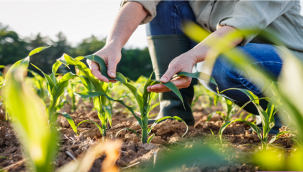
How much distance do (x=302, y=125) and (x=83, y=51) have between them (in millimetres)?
28791

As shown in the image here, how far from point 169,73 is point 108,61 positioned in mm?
328

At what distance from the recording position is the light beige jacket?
47.1 inches

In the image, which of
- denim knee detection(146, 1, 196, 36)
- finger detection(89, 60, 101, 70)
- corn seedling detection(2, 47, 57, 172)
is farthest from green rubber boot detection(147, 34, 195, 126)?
corn seedling detection(2, 47, 57, 172)

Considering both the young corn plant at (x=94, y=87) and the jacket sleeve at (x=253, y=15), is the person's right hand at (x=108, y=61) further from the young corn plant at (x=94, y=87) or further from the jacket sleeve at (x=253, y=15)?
the jacket sleeve at (x=253, y=15)

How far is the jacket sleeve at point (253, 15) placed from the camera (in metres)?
1.15

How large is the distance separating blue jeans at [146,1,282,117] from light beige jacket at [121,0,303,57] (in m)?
0.08

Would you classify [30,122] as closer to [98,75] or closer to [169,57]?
[98,75]

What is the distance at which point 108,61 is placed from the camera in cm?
108

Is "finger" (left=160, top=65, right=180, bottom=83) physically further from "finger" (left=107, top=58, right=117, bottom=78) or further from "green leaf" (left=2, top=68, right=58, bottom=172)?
"green leaf" (left=2, top=68, right=58, bottom=172)

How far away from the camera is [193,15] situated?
1.70 metres

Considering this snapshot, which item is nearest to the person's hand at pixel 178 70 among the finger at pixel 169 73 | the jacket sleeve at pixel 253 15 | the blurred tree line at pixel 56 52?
the finger at pixel 169 73

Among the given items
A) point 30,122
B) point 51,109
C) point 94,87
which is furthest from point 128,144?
point 30,122

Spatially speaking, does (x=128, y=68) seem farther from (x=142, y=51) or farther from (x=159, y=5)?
(x=159, y=5)

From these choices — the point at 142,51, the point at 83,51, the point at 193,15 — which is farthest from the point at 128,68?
the point at 193,15
